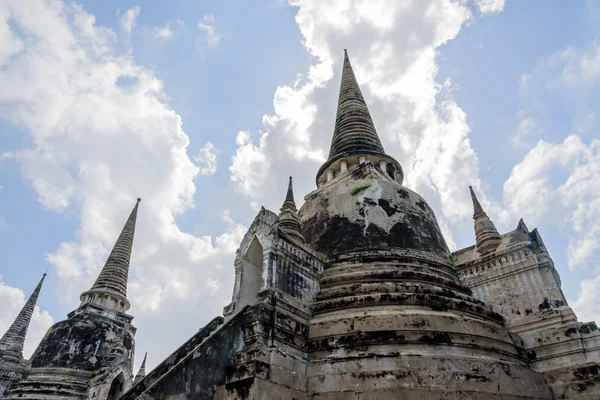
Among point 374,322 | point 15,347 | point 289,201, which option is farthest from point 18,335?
point 374,322

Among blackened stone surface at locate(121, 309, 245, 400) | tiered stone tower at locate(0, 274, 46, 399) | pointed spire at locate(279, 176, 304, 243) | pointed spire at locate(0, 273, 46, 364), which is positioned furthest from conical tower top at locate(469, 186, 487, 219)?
pointed spire at locate(0, 273, 46, 364)

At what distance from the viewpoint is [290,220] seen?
12289 mm

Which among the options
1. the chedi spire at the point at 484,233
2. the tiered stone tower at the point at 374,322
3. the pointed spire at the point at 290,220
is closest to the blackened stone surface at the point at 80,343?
the tiered stone tower at the point at 374,322

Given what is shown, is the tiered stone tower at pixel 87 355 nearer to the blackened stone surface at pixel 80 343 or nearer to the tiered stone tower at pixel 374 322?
the blackened stone surface at pixel 80 343

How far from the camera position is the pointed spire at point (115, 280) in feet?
63.0

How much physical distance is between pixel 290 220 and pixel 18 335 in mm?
16574

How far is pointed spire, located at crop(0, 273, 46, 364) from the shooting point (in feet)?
58.2

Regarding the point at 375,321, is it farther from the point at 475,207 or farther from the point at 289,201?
the point at 475,207

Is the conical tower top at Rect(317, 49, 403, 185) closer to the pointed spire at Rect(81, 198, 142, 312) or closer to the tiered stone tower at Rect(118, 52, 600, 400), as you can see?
the tiered stone tower at Rect(118, 52, 600, 400)

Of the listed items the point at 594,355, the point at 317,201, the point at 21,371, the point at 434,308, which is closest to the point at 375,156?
the point at 317,201

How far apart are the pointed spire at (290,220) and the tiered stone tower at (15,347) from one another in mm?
11822

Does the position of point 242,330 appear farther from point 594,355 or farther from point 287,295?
point 594,355

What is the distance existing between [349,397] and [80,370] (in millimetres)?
12430

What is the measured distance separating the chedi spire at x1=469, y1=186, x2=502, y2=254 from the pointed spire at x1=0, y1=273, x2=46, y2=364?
17.6 metres
